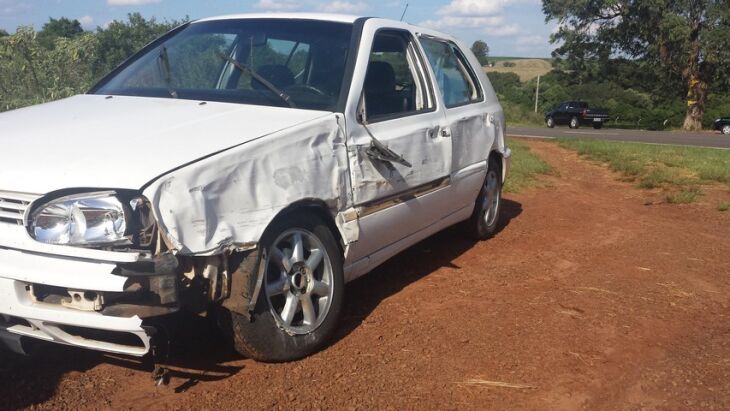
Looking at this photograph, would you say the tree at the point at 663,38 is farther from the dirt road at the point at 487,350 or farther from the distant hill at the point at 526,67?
the distant hill at the point at 526,67

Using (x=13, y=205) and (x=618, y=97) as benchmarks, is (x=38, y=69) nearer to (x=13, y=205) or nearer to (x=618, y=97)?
(x=13, y=205)

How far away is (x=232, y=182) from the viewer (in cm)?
320

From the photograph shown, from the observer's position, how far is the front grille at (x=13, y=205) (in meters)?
2.99

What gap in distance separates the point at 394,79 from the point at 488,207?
2106 mm

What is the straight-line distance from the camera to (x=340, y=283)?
12.8 feet

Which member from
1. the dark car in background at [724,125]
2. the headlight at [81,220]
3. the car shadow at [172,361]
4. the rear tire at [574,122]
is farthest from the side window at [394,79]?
the rear tire at [574,122]

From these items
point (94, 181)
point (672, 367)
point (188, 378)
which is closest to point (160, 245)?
point (94, 181)

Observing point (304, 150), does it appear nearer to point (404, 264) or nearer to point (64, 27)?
point (404, 264)

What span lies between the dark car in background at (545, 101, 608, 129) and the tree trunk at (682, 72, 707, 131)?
4854mm

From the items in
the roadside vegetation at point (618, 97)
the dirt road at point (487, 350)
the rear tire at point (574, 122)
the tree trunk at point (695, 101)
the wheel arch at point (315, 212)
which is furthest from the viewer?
the roadside vegetation at point (618, 97)

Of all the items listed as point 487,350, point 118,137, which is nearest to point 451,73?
point 487,350

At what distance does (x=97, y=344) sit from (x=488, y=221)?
13.7ft

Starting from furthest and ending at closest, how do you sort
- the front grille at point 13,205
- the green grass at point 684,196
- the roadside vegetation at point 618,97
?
the roadside vegetation at point 618,97 → the green grass at point 684,196 → the front grille at point 13,205

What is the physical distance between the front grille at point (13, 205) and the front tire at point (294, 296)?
3.28 ft
